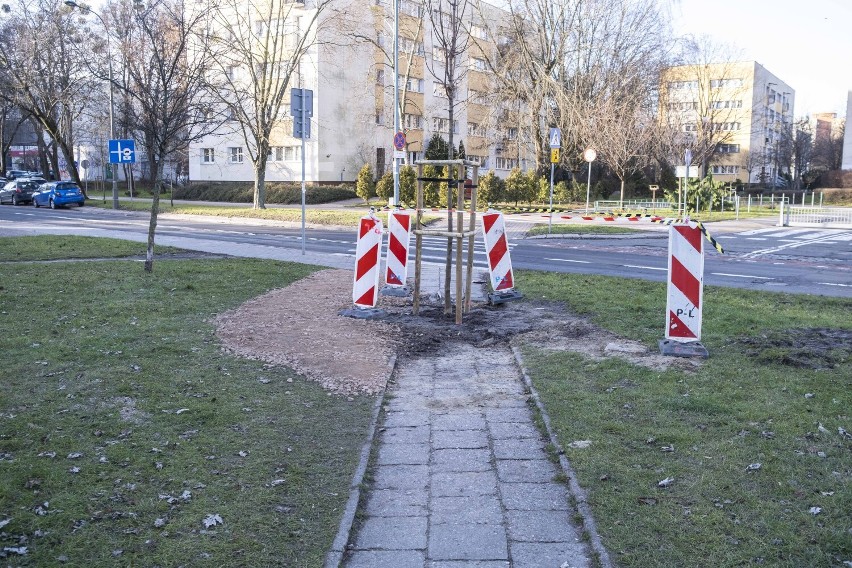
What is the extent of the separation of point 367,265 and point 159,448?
5.46m

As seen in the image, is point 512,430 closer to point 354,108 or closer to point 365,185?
point 365,185

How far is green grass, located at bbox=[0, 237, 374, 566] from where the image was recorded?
383cm

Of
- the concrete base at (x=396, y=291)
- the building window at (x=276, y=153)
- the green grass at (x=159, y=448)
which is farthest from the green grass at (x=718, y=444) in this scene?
the building window at (x=276, y=153)

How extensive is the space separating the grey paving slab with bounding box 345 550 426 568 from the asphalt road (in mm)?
11186

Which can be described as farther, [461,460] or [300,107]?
[300,107]

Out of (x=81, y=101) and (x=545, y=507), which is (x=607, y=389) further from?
(x=81, y=101)

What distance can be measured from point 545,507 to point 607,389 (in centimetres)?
247

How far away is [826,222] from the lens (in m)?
34.0

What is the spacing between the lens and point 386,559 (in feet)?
12.5

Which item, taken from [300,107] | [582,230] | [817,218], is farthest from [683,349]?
[817,218]

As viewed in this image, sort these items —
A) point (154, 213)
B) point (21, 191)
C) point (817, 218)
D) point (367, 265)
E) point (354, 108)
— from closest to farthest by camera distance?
1. point (367, 265)
2. point (154, 213)
3. point (817, 218)
4. point (21, 191)
5. point (354, 108)

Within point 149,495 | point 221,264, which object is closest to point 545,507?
point 149,495

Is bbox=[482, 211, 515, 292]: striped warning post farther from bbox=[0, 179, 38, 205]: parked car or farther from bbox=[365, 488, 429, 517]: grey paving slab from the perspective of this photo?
bbox=[0, 179, 38, 205]: parked car

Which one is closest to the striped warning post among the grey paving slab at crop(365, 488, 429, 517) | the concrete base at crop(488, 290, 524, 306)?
the concrete base at crop(488, 290, 524, 306)
